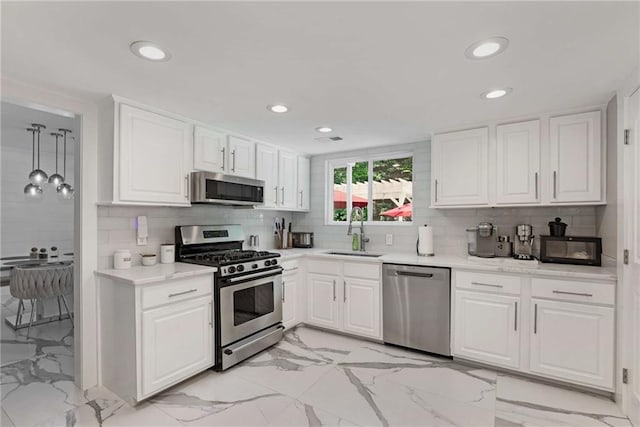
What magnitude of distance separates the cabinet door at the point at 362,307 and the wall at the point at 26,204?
3.87 metres

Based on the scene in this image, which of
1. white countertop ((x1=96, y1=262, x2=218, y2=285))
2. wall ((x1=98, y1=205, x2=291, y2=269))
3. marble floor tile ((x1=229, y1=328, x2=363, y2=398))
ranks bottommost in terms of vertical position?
marble floor tile ((x1=229, y1=328, x2=363, y2=398))

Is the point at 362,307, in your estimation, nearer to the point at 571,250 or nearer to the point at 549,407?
the point at 549,407

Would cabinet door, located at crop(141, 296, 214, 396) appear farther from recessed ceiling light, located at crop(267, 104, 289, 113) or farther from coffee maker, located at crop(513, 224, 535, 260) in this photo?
coffee maker, located at crop(513, 224, 535, 260)

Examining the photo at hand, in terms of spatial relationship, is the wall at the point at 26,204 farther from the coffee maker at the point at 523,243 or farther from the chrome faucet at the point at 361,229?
the coffee maker at the point at 523,243

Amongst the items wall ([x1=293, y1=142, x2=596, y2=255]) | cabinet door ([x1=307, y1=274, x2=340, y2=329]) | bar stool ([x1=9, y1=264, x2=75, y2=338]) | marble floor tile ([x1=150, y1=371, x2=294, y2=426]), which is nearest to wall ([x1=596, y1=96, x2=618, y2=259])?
wall ([x1=293, y1=142, x2=596, y2=255])

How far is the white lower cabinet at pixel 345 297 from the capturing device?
3326mm

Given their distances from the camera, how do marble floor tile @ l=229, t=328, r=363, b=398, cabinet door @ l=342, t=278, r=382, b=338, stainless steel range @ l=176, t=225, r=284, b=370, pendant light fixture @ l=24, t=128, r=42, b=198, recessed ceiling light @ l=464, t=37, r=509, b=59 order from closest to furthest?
recessed ceiling light @ l=464, t=37, r=509, b=59 → marble floor tile @ l=229, t=328, r=363, b=398 → stainless steel range @ l=176, t=225, r=284, b=370 → cabinet door @ l=342, t=278, r=382, b=338 → pendant light fixture @ l=24, t=128, r=42, b=198

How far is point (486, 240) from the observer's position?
3160 millimetres

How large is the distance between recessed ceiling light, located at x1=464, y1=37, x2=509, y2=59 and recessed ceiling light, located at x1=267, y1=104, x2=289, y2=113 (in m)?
1.39

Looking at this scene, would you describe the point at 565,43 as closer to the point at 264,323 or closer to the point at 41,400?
the point at 264,323

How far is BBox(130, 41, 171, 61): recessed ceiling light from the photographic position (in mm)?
1657

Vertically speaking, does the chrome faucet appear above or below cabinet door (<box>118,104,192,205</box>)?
below

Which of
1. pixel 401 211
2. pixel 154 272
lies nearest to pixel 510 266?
A: pixel 401 211

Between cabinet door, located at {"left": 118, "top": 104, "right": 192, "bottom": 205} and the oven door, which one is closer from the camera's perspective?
cabinet door, located at {"left": 118, "top": 104, "right": 192, "bottom": 205}
